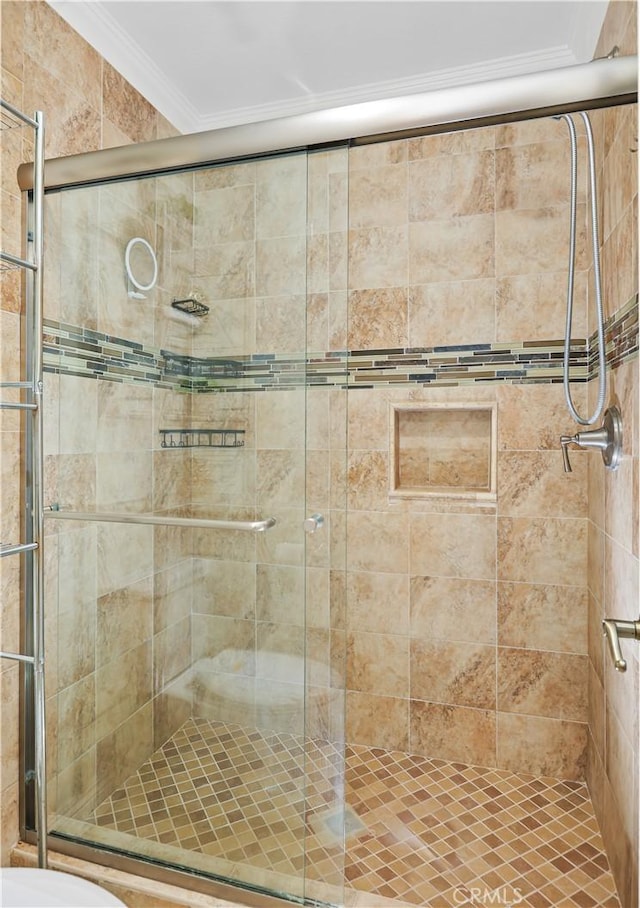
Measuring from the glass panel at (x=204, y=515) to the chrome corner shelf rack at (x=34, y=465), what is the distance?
3.0 inches

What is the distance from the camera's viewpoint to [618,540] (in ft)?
4.95

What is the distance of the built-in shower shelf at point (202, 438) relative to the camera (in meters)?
1.30

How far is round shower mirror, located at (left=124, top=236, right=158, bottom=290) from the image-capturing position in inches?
55.1

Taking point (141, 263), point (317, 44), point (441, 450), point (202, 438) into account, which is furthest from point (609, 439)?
point (317, 44)

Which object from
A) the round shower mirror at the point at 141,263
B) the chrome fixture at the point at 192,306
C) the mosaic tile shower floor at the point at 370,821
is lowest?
the mosaic tile shower floor at the point at 370,821

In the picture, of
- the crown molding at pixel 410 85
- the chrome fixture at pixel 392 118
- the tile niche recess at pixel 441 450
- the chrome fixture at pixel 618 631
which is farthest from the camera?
the tile niche recess at pixel 441 450

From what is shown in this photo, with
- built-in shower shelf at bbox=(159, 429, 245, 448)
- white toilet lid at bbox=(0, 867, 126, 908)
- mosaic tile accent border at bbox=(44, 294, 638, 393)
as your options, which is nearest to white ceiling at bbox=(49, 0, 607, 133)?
mosaic tile accent border at bbox=(44, 294, 638, 393)

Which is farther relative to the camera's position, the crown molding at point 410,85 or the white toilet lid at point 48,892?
the crown molding at point 410,85

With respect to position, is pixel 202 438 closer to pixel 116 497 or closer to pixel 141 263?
pixel 116 497

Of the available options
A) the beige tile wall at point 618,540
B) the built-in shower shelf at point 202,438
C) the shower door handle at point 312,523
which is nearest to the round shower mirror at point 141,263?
the built-in shower shelf at point 202,438

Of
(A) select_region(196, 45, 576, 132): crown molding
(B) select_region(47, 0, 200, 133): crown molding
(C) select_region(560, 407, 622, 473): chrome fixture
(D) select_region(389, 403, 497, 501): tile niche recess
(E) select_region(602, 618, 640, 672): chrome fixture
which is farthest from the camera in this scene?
(D) select_region(389, 403, 497, 501): tile niche recess

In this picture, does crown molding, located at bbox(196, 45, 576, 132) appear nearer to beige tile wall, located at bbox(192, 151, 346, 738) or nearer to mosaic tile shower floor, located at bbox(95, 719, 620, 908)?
beige tile wall, located at bbox(192, 151, 346, 738)

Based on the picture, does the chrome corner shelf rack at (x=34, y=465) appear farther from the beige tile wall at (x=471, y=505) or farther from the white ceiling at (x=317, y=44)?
the beige tile wall at (x=471, y=505)

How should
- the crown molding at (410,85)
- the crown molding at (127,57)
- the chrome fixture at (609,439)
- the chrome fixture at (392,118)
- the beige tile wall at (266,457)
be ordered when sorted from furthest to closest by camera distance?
the crown molding at (410,85) → the crown molding at (127,57) → the chrome fixture at (609,439) → the beige tile wall at (266,457) → the chrome fixture at (392,118)
